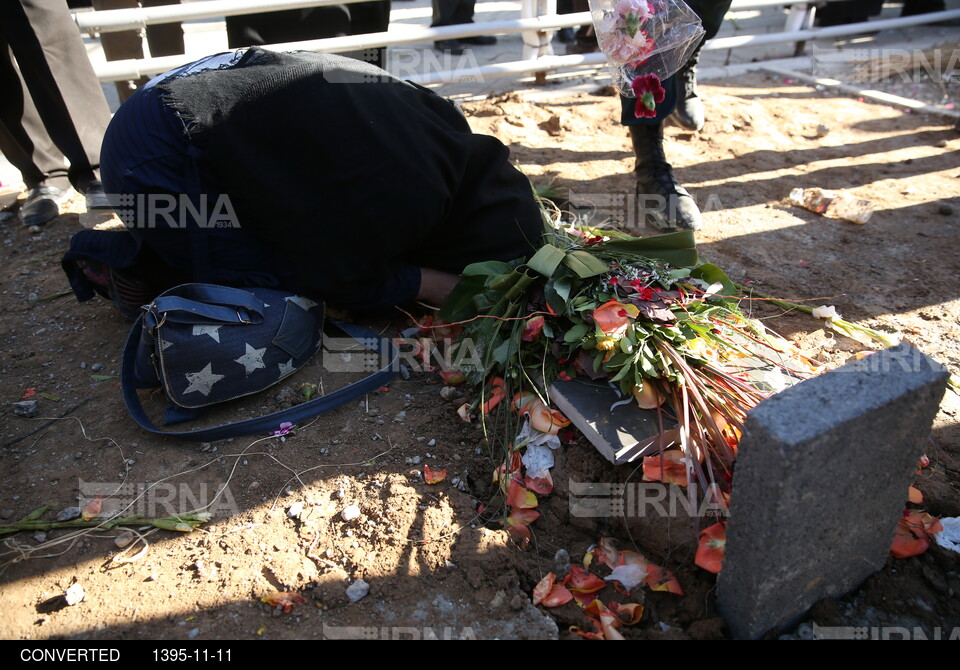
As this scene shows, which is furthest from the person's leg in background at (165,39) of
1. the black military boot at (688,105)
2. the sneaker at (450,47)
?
the black military boot at (688,105)

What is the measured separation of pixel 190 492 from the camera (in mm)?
1750

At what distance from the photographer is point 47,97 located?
299 cm

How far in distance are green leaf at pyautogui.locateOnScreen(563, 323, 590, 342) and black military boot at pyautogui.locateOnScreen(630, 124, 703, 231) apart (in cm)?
132

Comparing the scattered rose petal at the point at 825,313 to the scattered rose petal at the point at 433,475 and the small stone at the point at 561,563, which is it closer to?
the small stone at the point at 561,563

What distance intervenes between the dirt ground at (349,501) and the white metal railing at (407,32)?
1.29 meters

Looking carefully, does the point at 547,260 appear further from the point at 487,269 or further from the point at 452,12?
the point at 452,12

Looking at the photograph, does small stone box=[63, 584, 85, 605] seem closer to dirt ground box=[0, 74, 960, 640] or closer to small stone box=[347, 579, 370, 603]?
dirt ground box=[0, 74, 960, 640]

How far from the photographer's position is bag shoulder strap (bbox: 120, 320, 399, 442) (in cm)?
190

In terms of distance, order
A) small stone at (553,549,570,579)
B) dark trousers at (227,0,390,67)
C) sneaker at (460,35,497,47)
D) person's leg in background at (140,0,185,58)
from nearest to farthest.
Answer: small stone at (553,549,570,579) → dark trousers at (227,0,390,67) → person's leg in background at (140,0,185,58) → sneaker at (460,35,497,47)

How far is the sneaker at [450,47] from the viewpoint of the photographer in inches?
234

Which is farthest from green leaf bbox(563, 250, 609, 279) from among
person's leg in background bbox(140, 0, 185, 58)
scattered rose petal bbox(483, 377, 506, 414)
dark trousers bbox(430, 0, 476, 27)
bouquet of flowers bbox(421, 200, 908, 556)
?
dark trousers bbox(430, 0, 476, 27)

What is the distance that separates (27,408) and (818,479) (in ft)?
7.20

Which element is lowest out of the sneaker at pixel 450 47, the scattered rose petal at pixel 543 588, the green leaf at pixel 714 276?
the scattered rose petal at pixel 543 588

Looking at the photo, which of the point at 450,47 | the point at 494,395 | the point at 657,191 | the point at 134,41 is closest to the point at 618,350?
the point at 494,395
